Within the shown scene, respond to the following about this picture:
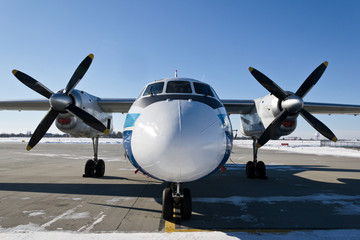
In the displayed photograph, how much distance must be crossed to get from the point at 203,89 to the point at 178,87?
0.63 metres

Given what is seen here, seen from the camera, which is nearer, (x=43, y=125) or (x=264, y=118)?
(x=43, y=125)

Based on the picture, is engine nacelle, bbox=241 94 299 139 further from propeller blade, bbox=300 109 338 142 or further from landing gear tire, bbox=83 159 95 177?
landing gear tire, bbox=83 159 95 177

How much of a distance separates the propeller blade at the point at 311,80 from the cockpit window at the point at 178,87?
4630 millimetres

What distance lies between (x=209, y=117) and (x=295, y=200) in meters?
4.18

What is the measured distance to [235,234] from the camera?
388 centimetres

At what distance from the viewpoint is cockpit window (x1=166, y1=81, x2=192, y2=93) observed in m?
5.08

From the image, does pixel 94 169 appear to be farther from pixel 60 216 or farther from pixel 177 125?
pixel 177 125

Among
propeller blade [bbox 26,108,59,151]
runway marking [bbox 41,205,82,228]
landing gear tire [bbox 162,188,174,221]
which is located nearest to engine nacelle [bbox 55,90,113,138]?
propeller blade [bbox 26,108,59,151]

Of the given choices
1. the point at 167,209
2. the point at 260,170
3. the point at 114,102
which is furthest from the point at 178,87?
the point at 260,170

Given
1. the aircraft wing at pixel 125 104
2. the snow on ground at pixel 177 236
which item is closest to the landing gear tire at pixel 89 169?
the aircraft wing at pixel 125 104

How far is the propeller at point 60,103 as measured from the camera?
7012 millimetres

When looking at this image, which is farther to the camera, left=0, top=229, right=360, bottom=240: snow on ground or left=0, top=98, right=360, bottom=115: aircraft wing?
left=0, top=98, right=360, bottom=115: aircraft wing

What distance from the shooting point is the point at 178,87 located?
522 cm

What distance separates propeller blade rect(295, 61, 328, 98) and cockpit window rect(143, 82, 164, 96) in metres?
5.08
